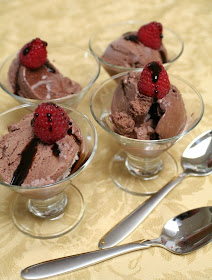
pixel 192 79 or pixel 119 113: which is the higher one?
pixel 119 113

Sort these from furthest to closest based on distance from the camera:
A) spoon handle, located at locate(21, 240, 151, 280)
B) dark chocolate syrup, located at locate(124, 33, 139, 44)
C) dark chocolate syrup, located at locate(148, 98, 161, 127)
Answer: dark chocolate syrup, located at locate(124, 33, 139, 44), dark chocolate syrup, located at locate(148, 98, 161, 127), spoon handle, located at locate(21, 240, 151, 280)

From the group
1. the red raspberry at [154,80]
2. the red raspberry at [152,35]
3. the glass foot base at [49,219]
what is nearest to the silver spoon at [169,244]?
the glass foot base at [49,219]

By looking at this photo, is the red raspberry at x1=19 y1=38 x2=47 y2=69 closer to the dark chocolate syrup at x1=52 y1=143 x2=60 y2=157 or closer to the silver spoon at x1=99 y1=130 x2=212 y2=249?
the dark chocolate syrup at x1=52 y1=143 x2=60 y2=157

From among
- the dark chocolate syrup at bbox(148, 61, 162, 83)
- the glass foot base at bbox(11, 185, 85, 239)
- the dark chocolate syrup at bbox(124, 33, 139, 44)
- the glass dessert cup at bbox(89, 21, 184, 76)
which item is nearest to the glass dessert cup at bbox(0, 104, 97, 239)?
the glass foot base at bbox(11, 185, 85, 239)

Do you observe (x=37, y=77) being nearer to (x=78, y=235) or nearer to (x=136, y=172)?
(x=136, y=172)

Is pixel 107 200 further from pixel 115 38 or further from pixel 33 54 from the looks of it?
pixel 115 38

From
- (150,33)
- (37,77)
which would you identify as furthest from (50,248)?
(150,33)
